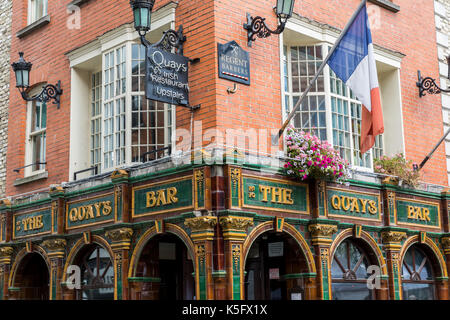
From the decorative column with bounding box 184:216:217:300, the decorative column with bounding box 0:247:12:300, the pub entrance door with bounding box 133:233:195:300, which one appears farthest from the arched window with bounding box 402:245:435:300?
the decorative column with bounding box 0:247:12:300

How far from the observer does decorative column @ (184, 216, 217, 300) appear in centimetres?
942

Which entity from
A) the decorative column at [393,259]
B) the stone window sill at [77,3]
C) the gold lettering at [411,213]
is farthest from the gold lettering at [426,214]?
the stone window sill at [77,3]

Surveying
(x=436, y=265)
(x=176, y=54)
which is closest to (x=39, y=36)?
(x=176, y=54)

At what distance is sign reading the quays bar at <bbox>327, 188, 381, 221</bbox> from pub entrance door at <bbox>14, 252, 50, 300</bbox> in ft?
20.0

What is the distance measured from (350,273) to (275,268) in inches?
52.4

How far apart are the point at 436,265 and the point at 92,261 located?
6700mm

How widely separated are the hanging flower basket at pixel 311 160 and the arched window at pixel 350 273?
152 centimetres

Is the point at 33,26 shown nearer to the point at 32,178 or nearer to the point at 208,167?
the point at 32,178

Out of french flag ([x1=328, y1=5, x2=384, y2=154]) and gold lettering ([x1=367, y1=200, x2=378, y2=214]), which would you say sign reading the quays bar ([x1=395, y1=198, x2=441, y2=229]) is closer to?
gold lettering ([x1=367, y1=200, x2=378, y2=214])

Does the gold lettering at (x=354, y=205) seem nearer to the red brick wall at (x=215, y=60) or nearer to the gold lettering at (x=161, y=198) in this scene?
the red brick wall at (x=215, y=60)

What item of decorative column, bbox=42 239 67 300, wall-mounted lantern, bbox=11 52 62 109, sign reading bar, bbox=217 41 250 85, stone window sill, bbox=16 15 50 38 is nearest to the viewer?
sign reading bar, bbox=217 41 250 85

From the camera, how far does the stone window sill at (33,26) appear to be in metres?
14.0

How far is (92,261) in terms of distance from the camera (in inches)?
469

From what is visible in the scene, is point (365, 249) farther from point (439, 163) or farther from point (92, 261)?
point (92, 261)
